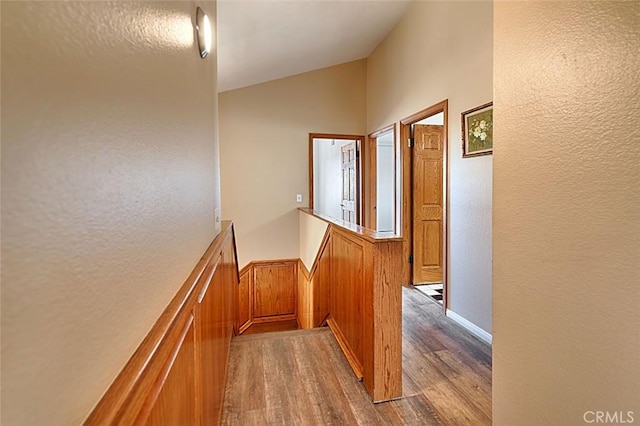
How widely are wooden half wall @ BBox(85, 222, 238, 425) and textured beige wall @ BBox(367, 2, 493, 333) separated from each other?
2149mm

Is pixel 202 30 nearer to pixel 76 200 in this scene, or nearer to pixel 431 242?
pixel 76 200

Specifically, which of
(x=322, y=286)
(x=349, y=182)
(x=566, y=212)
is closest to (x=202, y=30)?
(x=566, y=212)

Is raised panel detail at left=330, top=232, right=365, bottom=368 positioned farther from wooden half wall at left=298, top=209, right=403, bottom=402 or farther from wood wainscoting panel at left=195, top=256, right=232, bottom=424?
wood wainscoting panel at left=195, top=256, right=232, bottom=424

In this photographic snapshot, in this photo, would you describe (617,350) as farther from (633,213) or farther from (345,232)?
(345,232)

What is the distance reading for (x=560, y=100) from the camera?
952 millimetres

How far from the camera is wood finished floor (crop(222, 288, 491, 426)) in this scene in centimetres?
175

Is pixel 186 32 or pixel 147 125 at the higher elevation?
pixel 186 32

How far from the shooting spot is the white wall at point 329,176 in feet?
20.7

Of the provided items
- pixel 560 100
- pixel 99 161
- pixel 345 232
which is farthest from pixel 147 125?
pixel 345 232

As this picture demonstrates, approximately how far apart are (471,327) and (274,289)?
9.57 ft

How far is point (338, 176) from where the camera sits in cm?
632

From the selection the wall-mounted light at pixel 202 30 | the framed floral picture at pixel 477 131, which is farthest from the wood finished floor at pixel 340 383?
the wall-mounted light at pixel 202 30

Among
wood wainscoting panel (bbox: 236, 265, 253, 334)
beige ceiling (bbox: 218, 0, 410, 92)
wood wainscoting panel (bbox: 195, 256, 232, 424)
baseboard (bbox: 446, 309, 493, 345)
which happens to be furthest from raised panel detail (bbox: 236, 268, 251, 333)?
wood wainscoting panel (bbox: 195, 256, 232, 424)

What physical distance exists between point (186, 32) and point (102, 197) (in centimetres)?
99
